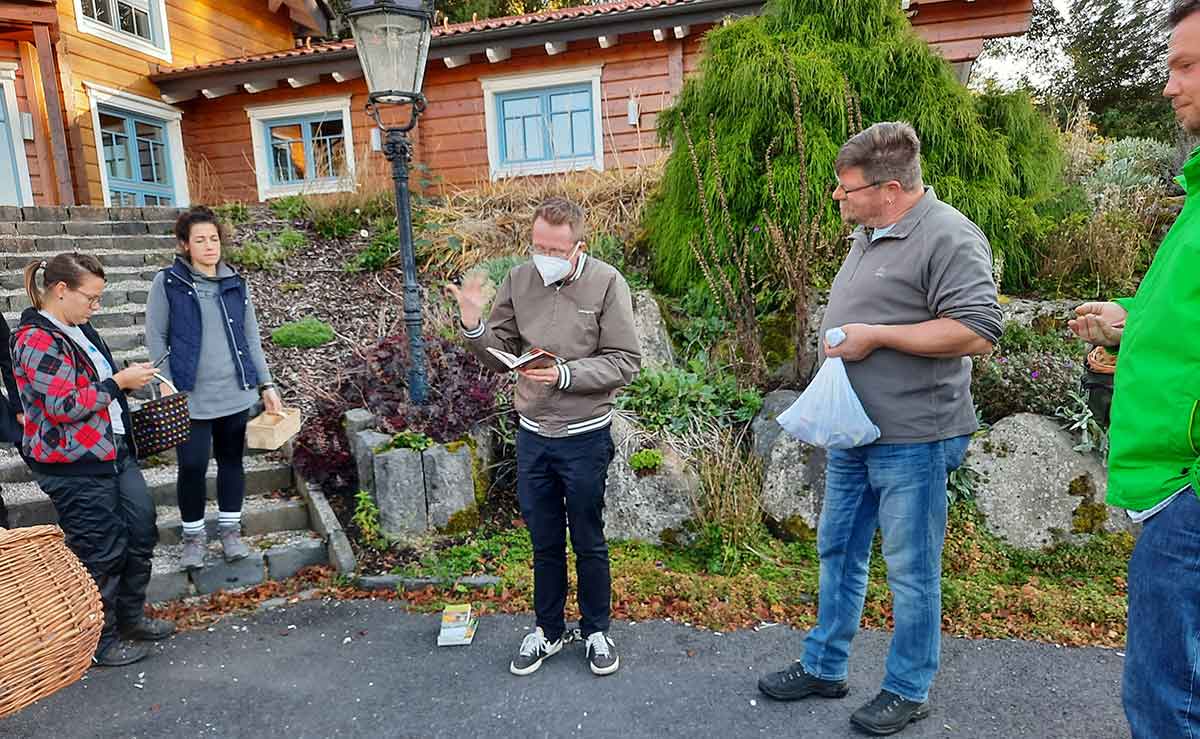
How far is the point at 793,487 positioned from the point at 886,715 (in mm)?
1743

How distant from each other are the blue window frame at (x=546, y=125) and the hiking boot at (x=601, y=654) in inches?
350

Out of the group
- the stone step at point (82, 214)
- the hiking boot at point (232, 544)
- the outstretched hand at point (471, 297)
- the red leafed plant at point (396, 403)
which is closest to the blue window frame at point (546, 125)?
the stone step at point (82, 214)

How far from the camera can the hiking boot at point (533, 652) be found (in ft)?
9.66

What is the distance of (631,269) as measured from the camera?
646 cm

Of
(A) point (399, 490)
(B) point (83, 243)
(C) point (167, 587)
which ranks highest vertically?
(B) point (83, 243)

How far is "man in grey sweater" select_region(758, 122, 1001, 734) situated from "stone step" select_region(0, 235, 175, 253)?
7.83 m

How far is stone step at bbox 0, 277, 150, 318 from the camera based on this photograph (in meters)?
5.97

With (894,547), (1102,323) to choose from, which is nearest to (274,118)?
(894,547)

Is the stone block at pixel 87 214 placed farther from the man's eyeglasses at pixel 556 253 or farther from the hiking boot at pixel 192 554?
the man's eyeglasses at pixel 556 253

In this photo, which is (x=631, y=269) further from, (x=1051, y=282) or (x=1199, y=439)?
(x=1199, y=439)

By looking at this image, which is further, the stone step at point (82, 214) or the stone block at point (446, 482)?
the stone step at point (82, 214)

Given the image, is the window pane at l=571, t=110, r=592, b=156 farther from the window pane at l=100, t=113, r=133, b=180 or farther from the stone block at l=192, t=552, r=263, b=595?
the stone block at l=192, t=552, r=263, b=595

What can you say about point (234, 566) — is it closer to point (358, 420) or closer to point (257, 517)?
point (257, 517)

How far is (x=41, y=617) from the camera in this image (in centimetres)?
185
